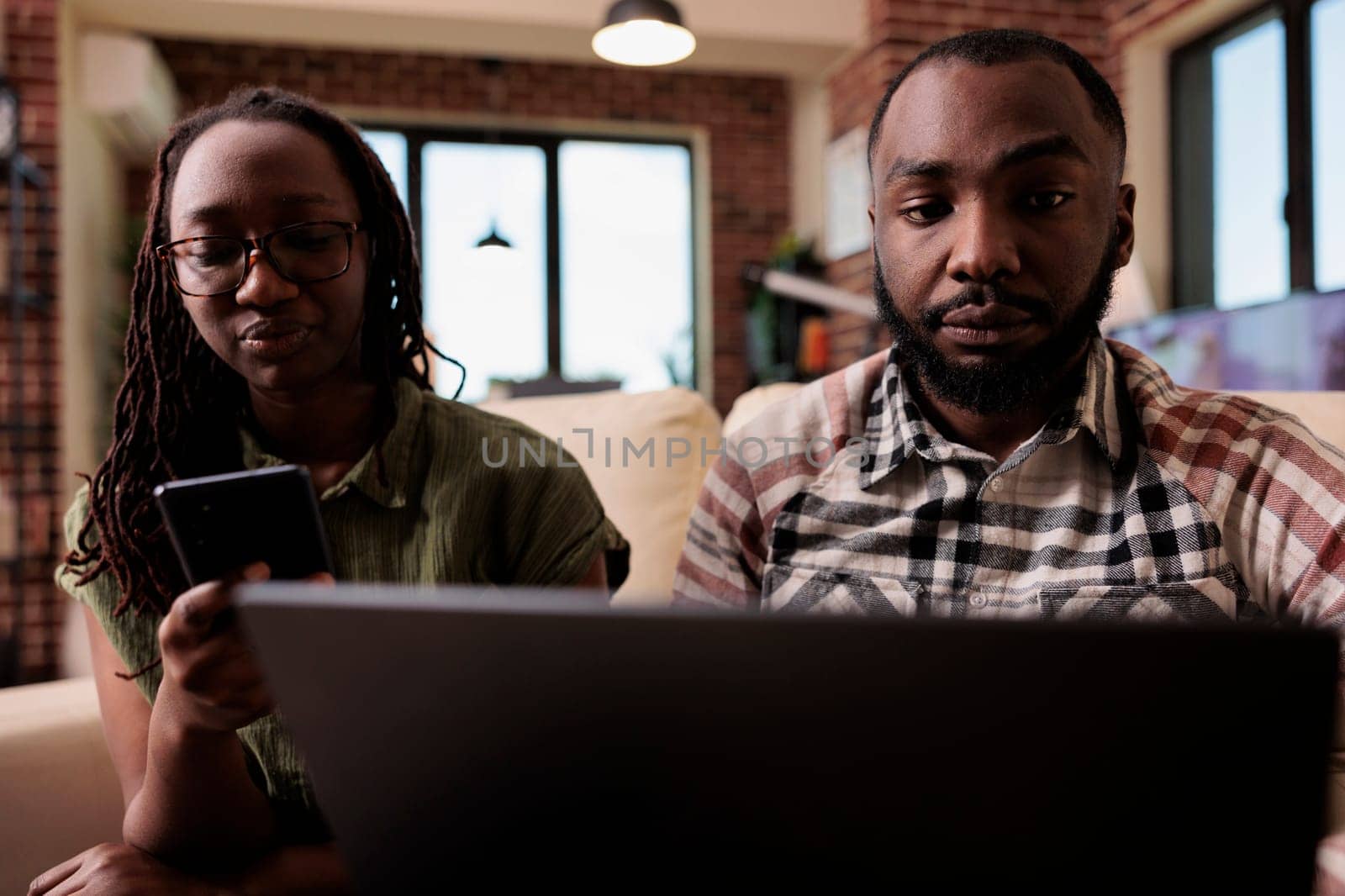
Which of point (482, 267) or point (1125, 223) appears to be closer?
point (1125, 223)

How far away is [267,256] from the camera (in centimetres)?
86

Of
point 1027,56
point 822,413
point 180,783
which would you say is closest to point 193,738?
point 180,783

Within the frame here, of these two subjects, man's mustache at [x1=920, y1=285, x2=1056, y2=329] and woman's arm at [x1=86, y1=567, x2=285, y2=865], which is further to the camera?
man's mustache at [x1=920, y1=285, x2=1056, y2=329]

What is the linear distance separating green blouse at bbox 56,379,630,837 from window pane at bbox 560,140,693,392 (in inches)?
175

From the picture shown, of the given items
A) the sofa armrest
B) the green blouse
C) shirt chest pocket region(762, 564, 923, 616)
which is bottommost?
the sofa armrest

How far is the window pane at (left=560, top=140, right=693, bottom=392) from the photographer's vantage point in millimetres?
5543

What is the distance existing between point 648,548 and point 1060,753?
1.10 metres

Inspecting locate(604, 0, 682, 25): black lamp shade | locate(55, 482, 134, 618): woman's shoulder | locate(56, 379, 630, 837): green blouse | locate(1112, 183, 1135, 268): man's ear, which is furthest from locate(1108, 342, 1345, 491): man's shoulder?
locate(604, 0, 682, 25): black lamp shade

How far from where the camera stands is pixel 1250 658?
31cm

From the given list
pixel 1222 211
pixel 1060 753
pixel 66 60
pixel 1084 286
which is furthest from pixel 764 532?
pixel 66 60

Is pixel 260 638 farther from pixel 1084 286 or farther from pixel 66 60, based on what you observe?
pixel 66 60

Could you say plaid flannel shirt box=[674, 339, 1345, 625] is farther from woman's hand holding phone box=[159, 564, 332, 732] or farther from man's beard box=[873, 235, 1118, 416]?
woman's hand holding phone box=[159, 564, 332, 732]

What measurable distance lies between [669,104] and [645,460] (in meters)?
4.54

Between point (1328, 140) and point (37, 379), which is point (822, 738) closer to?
point (1328, 140)
